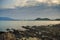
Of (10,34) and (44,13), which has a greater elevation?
(44,13)

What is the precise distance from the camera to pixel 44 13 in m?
1.59

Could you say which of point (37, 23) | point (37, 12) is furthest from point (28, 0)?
point (37, 23)

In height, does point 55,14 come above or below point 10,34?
above

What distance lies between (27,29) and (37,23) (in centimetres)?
15

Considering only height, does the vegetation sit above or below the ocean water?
below

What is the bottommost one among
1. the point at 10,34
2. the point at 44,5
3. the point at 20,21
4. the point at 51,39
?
the point at 51,39

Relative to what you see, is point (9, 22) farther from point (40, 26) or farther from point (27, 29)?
point (40, 26)

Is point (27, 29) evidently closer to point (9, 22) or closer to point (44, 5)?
point (9, 22)

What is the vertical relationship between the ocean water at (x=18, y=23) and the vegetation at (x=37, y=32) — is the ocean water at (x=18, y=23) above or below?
above

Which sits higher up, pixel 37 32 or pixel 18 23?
pixel 18 23

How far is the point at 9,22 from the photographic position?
157cm

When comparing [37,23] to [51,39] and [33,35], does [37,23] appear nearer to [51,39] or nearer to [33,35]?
[33,35]

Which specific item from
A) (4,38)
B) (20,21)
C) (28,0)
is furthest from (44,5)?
(4,38)

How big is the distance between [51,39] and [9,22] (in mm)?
563
